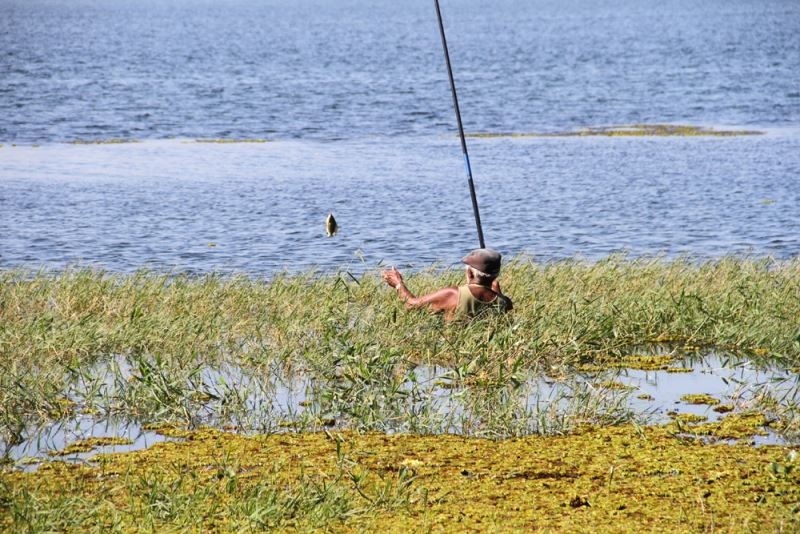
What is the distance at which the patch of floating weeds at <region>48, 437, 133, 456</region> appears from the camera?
361 inches

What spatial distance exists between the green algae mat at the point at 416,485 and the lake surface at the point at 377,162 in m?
5.48

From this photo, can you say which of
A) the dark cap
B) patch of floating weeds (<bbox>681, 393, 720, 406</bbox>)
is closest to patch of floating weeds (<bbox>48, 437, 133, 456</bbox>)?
the dark cap

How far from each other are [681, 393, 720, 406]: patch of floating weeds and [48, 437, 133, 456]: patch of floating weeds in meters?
4.78

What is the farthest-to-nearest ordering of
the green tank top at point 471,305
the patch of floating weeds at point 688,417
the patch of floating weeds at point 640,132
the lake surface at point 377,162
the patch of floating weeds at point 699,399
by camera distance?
the patch of floating weeds at point 640,132
the lake surface at point 377,162
the green tank top at point 471,305
the patch of floating weeds at point 699,399
the patch of floating weeds at point 688,417

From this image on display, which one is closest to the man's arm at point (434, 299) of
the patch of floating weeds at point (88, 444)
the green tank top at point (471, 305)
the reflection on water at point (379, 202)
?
the green tank top at point (471, 305)

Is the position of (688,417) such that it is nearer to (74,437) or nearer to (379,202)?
(74,437)

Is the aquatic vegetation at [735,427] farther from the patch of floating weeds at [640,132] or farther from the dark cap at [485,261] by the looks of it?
the patch of floating weeds at [640,132]

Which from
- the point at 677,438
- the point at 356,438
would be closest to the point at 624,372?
the point at 677,438

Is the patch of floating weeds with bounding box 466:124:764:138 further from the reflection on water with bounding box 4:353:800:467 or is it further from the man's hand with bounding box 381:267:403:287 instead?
the reflection on water with bounding box 4:353:800:467

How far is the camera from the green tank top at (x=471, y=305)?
11.9 meters

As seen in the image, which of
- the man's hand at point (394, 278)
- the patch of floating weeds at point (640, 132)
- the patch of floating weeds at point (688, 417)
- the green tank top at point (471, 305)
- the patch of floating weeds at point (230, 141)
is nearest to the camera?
the patch of floating weeds at point (688, 417)

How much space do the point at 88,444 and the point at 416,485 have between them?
2645 mm

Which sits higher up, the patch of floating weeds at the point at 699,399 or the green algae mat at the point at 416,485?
the green algae mat at the point at 416,485

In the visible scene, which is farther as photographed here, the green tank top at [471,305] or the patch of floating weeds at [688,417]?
the green tank top at [471,305]
